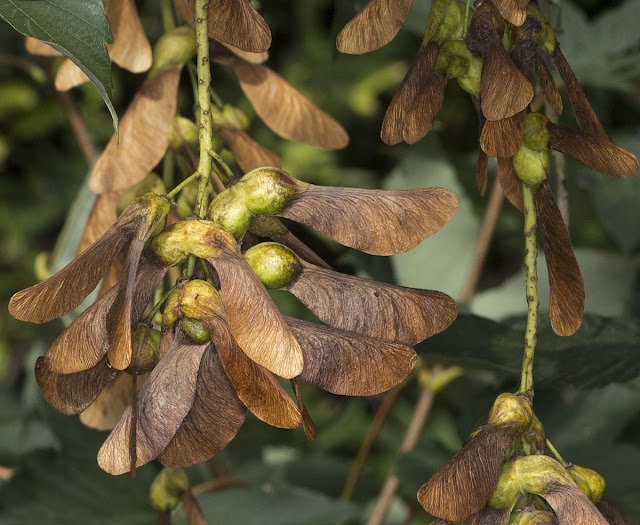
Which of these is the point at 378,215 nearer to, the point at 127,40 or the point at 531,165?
the point at 531,165

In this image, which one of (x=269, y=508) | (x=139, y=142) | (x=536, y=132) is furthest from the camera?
(x=269, y=508)

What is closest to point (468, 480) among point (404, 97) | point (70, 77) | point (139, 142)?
A: point (404, 97)

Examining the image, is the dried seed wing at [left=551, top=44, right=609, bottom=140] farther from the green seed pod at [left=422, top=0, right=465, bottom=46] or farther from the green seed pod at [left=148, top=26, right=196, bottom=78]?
the green seed pod at [left=148, top=26, right=196, bottom=78]

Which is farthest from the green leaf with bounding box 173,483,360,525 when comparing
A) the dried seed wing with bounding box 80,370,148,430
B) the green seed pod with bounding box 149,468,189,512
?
the dried seed wing with bounding box 80,370,148,430

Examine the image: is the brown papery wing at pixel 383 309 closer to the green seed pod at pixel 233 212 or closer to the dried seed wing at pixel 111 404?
the green seed pod at pixel 233 212

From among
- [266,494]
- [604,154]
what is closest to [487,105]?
[604,154]

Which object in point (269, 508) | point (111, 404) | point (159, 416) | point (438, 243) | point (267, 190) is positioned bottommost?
point (269, 508)
